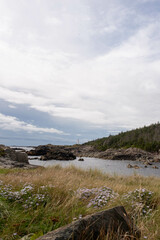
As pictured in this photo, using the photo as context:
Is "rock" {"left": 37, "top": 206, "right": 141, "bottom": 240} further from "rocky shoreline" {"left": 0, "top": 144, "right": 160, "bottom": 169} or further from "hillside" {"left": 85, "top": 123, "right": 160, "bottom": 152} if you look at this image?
"hillside" {"left": 85, "top": 123, "right": 160, "bottom": 152}

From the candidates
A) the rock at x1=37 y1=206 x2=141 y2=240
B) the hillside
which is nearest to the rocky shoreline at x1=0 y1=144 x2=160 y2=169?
the rock at x1=37 y1=206 x2=141 y2=240

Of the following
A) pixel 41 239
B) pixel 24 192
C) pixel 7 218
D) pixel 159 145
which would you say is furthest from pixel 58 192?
pixel 159 145

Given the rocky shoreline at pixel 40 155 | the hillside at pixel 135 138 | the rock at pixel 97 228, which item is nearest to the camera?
the rock at pixel 97 228

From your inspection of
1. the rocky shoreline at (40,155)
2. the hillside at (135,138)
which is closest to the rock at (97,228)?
the rocky shoreline at (40,155)

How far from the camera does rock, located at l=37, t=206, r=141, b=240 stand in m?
2.17

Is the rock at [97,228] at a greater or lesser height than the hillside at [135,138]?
lesser

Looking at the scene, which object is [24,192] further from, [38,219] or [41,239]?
[41,239]

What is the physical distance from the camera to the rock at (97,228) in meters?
2.17

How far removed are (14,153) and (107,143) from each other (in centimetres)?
7430

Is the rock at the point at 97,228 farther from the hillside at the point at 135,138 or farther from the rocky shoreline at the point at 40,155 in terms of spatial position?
the hillside at the point at 135,138

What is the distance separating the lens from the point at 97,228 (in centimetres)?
250

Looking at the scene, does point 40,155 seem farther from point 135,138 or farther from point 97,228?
point 135,138

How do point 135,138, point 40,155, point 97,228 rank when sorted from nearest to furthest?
1. point 97,228
2. point 40,155
3. point 135,138

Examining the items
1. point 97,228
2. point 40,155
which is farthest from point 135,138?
point 97,228
